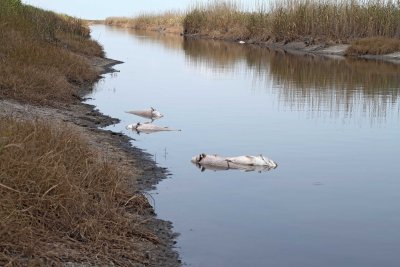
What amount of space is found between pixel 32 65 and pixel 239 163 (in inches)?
235

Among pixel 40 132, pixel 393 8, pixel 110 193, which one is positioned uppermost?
pixel 393 8

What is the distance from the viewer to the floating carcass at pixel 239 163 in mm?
8609

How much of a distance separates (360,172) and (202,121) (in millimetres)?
4603

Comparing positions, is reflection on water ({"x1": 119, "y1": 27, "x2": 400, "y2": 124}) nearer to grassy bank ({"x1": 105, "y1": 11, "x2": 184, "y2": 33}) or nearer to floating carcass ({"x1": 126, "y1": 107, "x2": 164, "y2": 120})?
floating carcass ({"x1": 126, "y1": 107, "x2": 164, "y2": 120})

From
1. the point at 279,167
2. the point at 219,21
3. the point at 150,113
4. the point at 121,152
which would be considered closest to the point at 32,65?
the point at 150,113

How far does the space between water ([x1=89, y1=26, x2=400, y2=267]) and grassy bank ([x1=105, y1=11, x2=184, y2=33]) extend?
52198 millimetres

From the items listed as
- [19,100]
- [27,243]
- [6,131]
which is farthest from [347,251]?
[19,100]

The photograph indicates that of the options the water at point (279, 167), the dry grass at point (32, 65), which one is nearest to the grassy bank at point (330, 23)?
the water at point (279, 167)

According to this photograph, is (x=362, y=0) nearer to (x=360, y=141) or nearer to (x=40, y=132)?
(x=360, y=141)

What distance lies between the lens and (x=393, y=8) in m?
34.5

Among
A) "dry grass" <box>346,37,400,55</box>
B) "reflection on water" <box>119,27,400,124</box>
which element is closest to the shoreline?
"dry grass" <box>346,37,400,55</box>

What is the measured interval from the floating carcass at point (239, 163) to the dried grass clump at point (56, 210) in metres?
2.58

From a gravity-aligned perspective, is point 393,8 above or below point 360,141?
above

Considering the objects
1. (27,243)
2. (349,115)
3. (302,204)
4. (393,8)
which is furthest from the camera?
(393,8)
